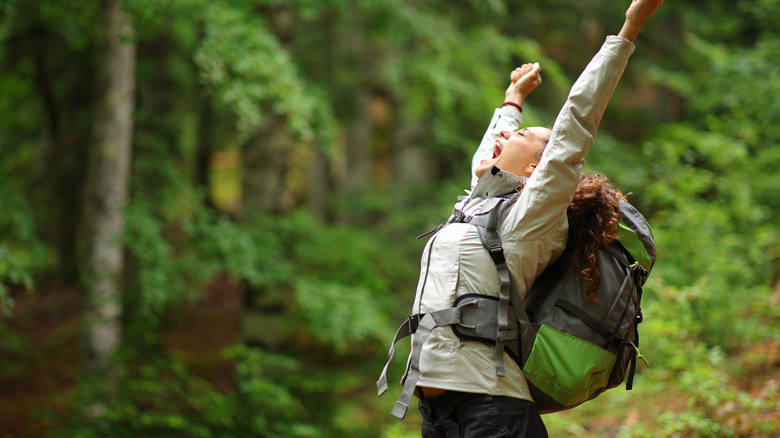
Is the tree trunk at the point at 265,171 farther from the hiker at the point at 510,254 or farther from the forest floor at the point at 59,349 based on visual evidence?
the hiker at the point at 510,254

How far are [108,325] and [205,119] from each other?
6.41m

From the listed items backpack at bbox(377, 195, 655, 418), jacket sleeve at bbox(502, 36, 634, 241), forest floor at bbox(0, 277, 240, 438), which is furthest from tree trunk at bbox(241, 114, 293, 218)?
jacket sleeve at bbox(502, 36, 634, 241)

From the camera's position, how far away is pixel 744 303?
565 centimetres

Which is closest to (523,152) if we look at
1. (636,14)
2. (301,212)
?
(636,14)

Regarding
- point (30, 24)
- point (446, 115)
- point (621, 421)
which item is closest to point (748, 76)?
point (446, 115)

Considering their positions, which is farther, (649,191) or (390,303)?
(390,303)

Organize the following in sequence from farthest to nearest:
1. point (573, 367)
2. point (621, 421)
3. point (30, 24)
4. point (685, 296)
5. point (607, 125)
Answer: point (607, 125), point (30, 24), point (621, 421), point (685, 296), point (573, 367)

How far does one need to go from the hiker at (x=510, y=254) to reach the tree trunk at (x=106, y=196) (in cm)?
523

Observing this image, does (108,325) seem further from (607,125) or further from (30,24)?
(607,125)

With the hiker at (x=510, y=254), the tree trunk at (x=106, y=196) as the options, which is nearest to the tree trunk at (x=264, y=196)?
the tree trunk at (x=106, y=196)

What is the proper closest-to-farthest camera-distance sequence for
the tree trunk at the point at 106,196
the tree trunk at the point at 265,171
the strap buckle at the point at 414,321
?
the strap buckle at the point at 414,321, the tree trunk at the point at 106,196, the tree trunk at the point at 265,171

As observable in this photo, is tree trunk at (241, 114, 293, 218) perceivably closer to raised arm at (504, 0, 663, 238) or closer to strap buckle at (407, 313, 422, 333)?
strap buckle at (407, 313, 422, 333)

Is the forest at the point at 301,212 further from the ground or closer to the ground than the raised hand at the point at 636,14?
closer to the ground

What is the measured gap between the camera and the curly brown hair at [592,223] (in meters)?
2.30
